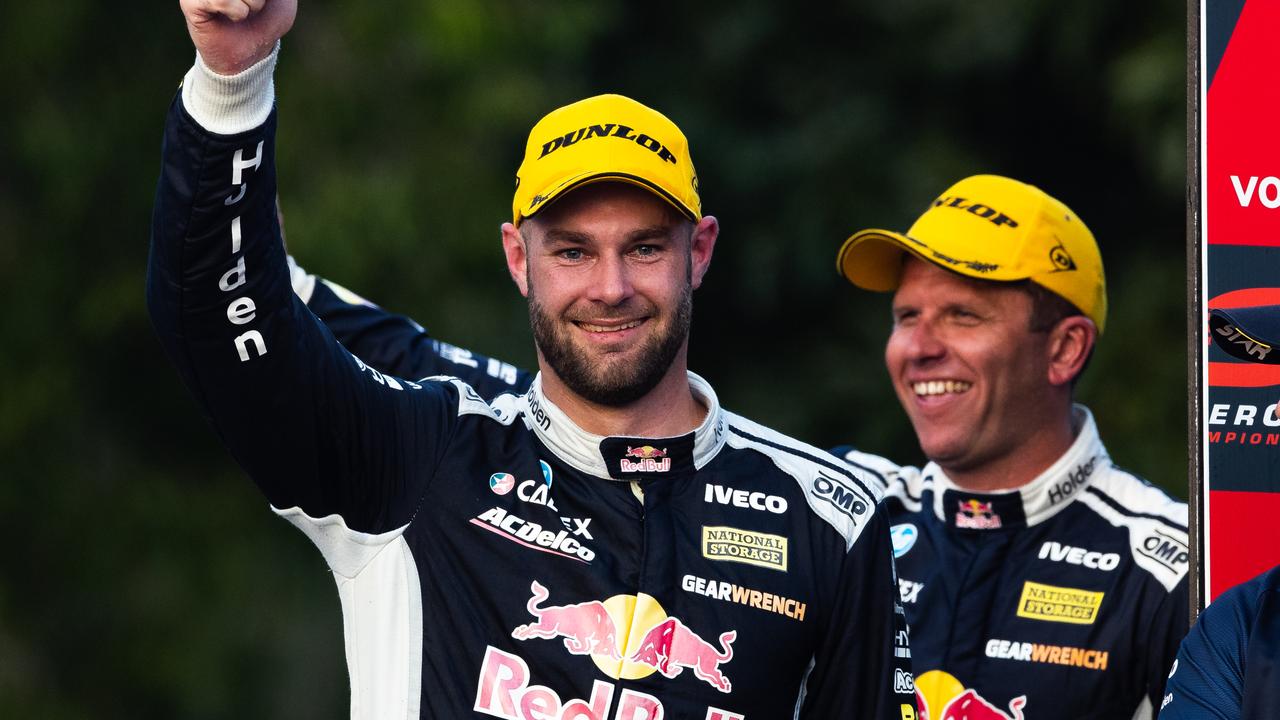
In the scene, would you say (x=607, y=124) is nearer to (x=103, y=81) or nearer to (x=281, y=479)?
(x=281, y=479)

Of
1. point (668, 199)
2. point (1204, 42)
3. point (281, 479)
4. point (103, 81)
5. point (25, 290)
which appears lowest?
point (281, 479)

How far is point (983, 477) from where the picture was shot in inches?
193

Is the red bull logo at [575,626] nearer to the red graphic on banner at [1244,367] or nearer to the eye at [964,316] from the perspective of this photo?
the red graphic on banner at [1244,367]

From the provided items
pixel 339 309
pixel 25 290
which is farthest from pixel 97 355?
pixel 339 309

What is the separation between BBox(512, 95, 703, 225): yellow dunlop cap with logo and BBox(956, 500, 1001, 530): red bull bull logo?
4.37 feet

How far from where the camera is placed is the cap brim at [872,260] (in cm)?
510

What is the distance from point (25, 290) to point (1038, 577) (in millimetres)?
6913

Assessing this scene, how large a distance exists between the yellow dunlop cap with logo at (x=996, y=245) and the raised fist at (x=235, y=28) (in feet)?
7.01

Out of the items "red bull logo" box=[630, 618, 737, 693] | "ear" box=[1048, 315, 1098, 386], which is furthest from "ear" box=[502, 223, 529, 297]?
"ear" box=[1048, 315, 1098, 386]

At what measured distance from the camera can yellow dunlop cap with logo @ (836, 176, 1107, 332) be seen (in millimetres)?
4945

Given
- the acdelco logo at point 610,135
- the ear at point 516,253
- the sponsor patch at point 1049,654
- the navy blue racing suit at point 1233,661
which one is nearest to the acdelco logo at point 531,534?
the ear at point 516,253

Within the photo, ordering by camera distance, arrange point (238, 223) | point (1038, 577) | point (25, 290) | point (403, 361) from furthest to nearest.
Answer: point (25, 290) → point (403, 361) → point (1038, 577) → point (238, 223)

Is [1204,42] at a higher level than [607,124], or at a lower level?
higher

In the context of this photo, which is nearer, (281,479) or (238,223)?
(238,223)
